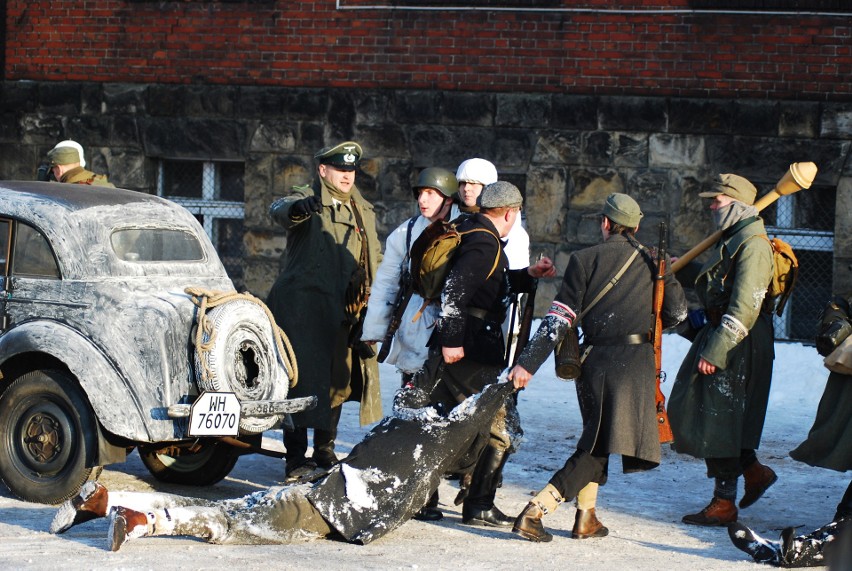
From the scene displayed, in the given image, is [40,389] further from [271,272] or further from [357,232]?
[271,272]

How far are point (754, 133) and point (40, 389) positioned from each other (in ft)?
26.1

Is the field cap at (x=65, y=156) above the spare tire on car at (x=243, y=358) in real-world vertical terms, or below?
above

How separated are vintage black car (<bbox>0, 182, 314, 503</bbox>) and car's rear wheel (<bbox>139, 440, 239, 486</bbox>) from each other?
0.01 meters

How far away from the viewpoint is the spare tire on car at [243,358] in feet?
24.0

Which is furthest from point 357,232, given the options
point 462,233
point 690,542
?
point 690,542

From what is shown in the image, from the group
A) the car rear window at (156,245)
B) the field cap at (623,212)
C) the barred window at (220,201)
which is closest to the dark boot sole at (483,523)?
the field cap at (623,212)

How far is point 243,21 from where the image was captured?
1430 cm

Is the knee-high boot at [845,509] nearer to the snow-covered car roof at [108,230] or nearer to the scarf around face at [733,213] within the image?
the scarf around face at [733,213]

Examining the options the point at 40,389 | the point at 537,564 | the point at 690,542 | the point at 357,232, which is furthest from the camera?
the point at 357,232

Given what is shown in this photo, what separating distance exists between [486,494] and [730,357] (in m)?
1.53

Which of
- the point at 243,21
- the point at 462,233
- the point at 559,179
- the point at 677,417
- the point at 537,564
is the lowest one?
the point at 537,564

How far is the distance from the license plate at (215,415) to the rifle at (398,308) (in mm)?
863

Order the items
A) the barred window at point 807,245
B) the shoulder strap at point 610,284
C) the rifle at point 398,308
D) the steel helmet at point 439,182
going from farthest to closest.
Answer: the barred window at point 807,245
the steel helmet at point 439,182
the rifle at point 398,308
the shoulder strap at point 610,284

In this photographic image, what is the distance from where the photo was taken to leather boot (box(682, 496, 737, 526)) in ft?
24.6
